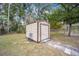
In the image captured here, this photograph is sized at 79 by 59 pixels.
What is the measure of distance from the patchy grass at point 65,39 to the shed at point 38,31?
7cm

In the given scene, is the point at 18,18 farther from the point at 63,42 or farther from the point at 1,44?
the point at 63,42

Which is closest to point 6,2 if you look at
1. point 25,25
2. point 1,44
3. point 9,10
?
point 9,10

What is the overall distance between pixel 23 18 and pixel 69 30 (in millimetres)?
492

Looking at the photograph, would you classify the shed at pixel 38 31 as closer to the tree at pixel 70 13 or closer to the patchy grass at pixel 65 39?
the patchy grass at pixel 65 39

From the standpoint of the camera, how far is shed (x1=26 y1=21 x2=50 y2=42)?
5.43ft

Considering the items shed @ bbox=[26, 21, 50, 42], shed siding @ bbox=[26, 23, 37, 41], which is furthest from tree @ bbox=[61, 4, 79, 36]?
shed siding @ bbox=[26, 23, 37, 41]

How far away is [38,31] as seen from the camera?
1.67 meters

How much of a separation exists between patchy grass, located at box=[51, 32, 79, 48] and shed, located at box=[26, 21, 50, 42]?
0.24 feet

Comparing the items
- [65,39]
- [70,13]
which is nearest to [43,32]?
[65,39]

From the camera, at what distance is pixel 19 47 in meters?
1.65

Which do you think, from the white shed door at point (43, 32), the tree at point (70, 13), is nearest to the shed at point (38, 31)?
the white shed door at point (43, 32)

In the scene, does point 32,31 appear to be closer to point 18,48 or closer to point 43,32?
point 43,32

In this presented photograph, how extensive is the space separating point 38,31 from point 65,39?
29 centimetres

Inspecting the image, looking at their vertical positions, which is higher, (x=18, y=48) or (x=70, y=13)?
(x=70, y=13)
